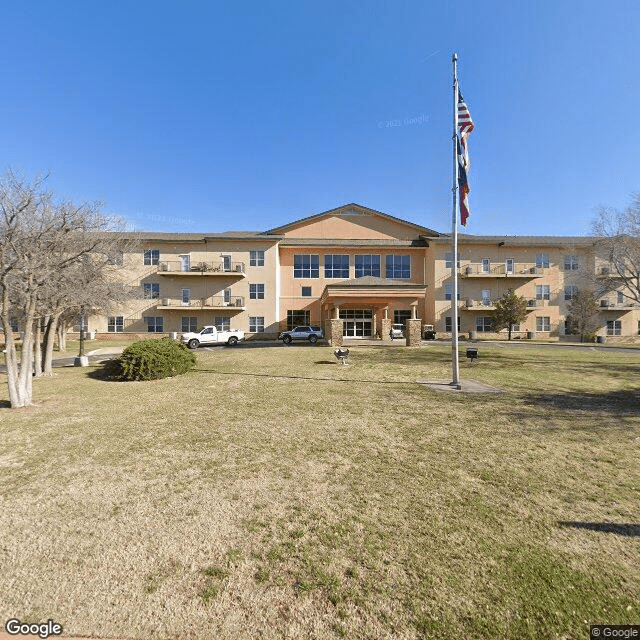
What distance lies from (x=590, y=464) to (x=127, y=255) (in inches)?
1666

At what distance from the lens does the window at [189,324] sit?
3709 centimetres

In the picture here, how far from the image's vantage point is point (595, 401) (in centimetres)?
974

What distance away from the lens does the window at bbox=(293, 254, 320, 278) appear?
37.6 metres

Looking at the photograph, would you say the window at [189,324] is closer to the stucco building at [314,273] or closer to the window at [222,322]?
the stucco building at [314,273]

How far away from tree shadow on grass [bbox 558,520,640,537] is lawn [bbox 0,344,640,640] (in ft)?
0.08

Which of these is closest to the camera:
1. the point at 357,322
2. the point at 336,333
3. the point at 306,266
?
the point at 336,333

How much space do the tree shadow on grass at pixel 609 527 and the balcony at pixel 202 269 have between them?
3566cm

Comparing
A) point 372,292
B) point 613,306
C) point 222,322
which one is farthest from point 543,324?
point 222,322

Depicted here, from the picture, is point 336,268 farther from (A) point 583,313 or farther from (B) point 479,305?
(A) point 583,313

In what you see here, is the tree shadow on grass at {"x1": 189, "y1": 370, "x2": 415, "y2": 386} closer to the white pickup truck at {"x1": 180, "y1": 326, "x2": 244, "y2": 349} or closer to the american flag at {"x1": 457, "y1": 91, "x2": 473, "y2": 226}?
the american flag at {"x1": 457, "y1": 91, "x2": 473, "y2": 226}

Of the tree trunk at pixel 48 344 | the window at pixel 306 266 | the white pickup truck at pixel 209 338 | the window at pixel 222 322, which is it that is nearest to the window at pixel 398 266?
the window at pixel 306 266

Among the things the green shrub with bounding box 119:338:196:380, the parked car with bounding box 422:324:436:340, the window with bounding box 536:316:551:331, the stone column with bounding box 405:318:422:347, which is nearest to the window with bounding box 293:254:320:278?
the parked car with bounding box 422:324:436:340

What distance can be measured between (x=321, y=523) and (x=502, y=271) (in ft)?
141

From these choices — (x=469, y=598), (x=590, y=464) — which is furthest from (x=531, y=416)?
(x=469, y=598)
